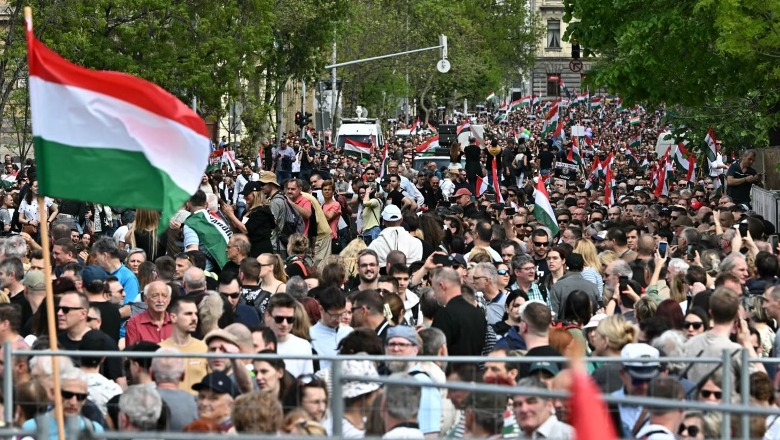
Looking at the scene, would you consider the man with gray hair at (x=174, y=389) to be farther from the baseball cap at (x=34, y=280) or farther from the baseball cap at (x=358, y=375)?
the baseball cap at (x=34, y=280)

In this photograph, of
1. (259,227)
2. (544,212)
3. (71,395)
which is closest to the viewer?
(71,395)

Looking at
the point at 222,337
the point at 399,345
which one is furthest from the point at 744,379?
the point at 222,337

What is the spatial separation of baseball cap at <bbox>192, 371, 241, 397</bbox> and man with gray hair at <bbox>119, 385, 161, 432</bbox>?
0.25 m

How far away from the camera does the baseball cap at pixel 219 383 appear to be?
7789mm

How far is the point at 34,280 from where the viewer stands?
41.0 feet

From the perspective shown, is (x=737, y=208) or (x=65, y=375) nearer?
(x=65, y=375)

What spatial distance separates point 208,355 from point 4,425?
978 millimetres

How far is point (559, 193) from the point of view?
30516 mm

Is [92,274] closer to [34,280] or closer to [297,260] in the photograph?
[34,280]

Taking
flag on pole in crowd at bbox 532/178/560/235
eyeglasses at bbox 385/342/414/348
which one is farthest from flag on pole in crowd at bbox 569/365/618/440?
flag on pole in crowd at bbox 532/178/560/235

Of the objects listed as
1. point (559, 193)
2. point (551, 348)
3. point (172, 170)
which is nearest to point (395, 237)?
point (551, 348)

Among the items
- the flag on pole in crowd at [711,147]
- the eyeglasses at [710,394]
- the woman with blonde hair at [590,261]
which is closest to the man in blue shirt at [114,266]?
the woman with blonde hair at [590,261]

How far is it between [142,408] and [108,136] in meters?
1.38

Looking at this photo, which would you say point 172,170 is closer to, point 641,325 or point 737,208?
point 641,325
